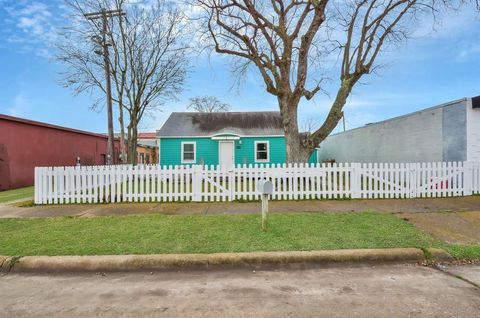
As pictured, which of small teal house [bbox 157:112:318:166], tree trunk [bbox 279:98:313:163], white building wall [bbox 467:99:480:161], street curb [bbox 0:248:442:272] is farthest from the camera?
small teal house [bbox 157:112:318:166]

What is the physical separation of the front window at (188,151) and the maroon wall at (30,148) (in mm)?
8033

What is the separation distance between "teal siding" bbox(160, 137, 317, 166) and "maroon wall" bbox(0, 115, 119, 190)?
21.6 feet

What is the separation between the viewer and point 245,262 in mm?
4270

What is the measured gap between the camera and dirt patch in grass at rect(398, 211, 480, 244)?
5.21 meters

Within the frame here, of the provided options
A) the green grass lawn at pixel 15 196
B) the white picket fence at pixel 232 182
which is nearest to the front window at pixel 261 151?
the white picket fence at pixel 232 182

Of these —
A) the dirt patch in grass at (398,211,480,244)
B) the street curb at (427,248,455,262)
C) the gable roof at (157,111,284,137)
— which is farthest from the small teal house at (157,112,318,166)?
Result: the street curb at (427,248,455,262)

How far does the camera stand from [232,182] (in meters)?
8.98

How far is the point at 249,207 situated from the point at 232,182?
4.30 ft

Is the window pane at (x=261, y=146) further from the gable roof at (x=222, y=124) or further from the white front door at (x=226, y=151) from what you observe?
the white front door at (x=226, y=151)

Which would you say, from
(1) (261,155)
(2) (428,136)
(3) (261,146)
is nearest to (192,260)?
(2) (428,136)

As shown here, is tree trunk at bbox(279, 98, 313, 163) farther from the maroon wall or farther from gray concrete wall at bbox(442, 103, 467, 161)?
the maroon wall

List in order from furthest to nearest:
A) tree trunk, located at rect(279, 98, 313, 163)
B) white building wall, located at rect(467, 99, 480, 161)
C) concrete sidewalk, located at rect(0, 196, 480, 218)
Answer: tree trunk, located at rect(279, 98, 313, 163), white building wall, located at rect(467, 99, 480, 161), concrete sidewalk, located at rect(0, 196, 480, 218)

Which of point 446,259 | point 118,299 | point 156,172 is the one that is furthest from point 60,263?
point 446,259

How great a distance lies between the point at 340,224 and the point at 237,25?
10.4 meters
